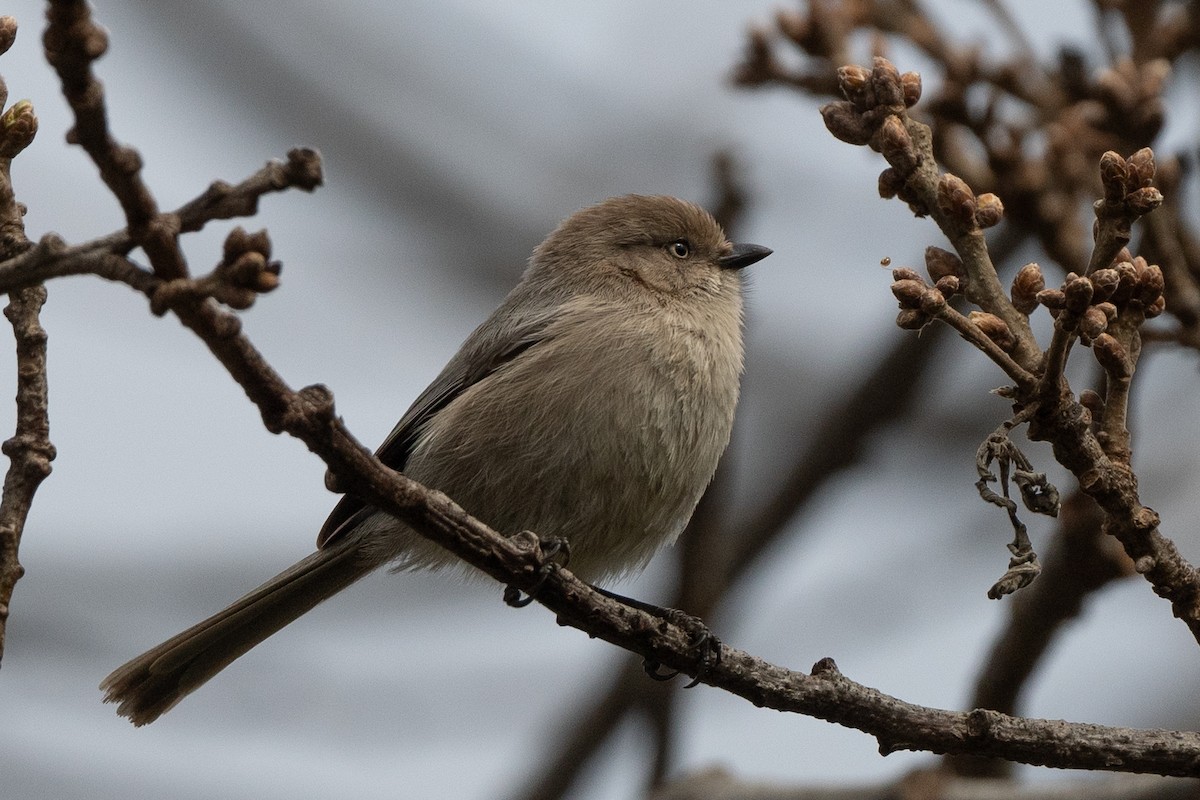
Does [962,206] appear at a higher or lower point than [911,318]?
higher

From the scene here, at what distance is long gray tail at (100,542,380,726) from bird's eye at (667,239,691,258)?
1.71 metres

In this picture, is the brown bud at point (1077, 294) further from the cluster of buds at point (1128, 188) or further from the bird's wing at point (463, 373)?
the bird's wing at point (463, 373)

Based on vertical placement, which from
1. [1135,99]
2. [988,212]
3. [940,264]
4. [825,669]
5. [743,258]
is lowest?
[825,669]

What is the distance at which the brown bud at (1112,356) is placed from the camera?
2494mm

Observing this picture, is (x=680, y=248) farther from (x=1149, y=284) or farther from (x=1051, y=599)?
(x=1149, y=284)

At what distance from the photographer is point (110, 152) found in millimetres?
1771

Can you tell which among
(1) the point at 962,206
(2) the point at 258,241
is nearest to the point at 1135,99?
(1) the point at 962,206

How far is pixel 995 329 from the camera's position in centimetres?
249

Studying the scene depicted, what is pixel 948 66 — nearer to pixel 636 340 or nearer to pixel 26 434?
pixel 636 340

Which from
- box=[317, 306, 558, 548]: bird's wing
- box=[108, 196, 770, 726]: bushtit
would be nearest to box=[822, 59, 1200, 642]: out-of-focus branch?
box=[108, 196, 770, 726]: bushtit

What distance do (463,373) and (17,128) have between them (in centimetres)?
218

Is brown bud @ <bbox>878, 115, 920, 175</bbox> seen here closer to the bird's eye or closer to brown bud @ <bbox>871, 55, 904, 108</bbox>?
brown bud @ <bbox>871, 55, 904, 108</bbox>

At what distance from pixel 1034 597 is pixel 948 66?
1.79 meters

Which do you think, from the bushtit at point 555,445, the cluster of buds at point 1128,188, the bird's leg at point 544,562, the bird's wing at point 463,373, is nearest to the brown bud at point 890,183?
the cluster of buds at point 1128,188
